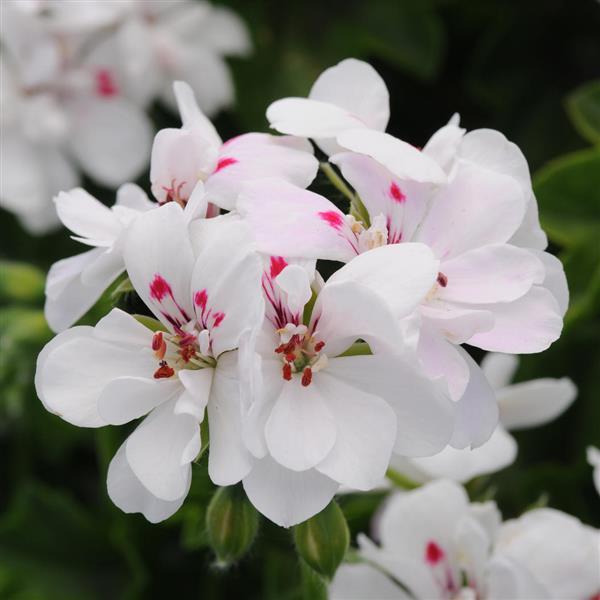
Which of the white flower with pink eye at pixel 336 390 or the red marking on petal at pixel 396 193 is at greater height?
the red marking on petal at pixel 396 193

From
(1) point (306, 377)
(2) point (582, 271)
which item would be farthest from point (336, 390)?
(2) point (582, 271)

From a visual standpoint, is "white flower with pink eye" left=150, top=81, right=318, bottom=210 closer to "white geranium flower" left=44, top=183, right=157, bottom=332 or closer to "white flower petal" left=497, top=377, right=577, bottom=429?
"white geranium flower" left=44, top=183, right=157, bottom=332

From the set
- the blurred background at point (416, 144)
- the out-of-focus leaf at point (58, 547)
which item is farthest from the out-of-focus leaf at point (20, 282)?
the out-of-focus leaf at point (58, 547)

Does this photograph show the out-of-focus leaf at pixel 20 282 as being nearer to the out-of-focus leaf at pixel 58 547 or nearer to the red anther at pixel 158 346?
the out-of-focus leaf at pixel 58 547

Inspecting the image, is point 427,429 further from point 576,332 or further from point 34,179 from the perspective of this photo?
point 34,179

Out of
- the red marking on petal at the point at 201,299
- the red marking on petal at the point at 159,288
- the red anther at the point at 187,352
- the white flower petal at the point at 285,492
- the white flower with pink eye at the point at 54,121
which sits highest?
the red marking on petal at the point at 201,299

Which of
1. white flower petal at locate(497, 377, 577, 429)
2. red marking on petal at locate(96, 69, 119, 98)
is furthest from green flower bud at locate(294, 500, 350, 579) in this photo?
red marking on petal at locate(96, 69, 119, 98)
